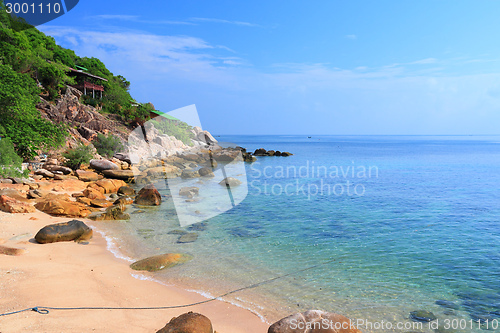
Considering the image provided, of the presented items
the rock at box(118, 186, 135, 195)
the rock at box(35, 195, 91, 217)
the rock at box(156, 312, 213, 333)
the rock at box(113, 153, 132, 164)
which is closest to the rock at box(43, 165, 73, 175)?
the rock at box(118, 186, 135, 195)

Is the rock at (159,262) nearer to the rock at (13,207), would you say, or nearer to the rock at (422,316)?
the rock at (422,316)

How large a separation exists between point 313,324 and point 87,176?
64.5 ft

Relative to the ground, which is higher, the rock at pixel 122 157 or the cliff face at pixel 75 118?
the cliff face at pixel 75 118

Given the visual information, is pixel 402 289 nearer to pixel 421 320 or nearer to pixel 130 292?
pixel 421 320

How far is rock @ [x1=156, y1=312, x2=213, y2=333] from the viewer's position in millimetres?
4570

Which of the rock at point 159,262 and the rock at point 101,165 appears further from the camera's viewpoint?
the rock at point 101,165

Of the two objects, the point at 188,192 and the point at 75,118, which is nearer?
the point at 188,192

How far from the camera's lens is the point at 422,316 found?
6.41m

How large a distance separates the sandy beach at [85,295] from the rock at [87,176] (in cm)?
1200

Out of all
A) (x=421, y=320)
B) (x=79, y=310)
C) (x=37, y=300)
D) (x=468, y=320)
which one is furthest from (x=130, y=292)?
(x=468, y=320)

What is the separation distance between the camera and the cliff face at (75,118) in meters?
29.0

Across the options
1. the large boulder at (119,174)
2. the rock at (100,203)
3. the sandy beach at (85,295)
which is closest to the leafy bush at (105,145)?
the large boulder at (119,174)

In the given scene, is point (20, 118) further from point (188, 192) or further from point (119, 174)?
point (188, 192)

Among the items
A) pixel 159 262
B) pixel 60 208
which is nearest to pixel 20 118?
pixel 60 208
